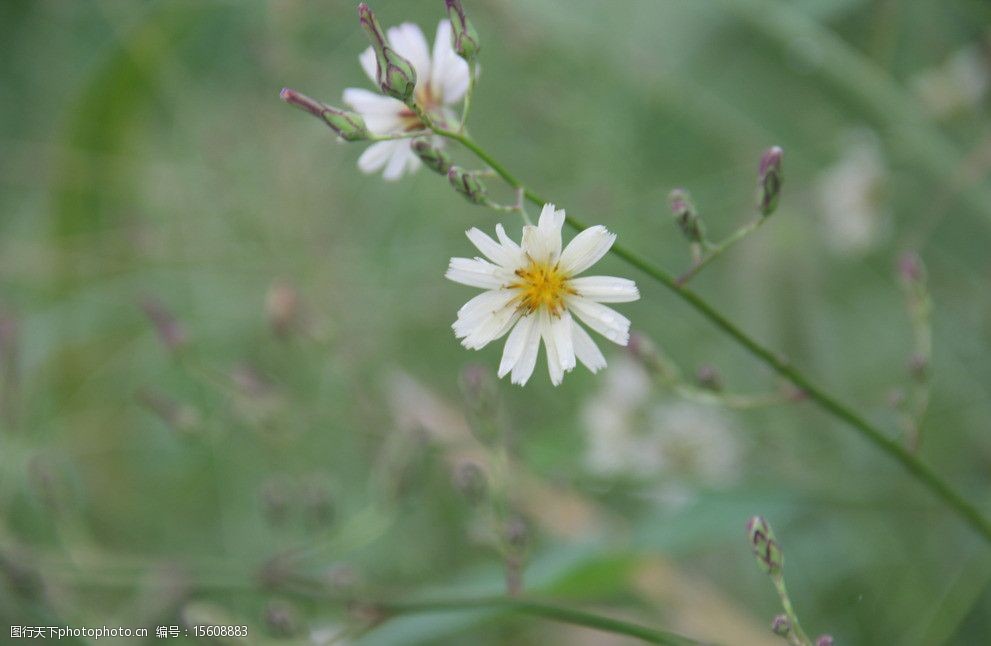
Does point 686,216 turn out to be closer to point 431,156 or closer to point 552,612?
point 431,156

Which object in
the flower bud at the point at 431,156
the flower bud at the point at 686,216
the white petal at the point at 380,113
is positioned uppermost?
the white petal at the point at 380,113

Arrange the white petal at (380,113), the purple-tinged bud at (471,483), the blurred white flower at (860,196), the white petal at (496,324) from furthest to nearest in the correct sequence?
the blurred white flower at (860,196), the purple-tinged bud at (471,483), the white petal at (380,113), the white petal at (496,324)

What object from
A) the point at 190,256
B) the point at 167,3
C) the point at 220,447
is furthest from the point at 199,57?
the point at 220,447

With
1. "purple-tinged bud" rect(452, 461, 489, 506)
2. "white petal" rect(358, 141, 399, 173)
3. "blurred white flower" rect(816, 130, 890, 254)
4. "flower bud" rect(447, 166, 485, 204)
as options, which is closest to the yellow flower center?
"flower bud" rect(447, 166, 485, 204)

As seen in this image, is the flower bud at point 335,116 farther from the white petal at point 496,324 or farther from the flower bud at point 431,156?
the white petal at point 496,324

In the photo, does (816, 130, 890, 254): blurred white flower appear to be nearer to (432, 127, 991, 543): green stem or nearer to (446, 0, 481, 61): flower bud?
(432, 127, 991, 543): green stem

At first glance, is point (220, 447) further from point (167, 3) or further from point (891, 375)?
point (891, 375)

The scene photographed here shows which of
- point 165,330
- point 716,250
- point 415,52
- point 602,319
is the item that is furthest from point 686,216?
point 165,330

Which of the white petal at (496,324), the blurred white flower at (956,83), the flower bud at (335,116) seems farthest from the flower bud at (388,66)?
the blurred white flower at (956,83)
